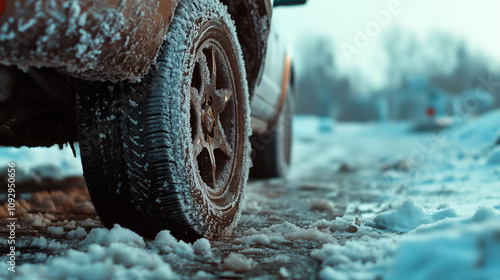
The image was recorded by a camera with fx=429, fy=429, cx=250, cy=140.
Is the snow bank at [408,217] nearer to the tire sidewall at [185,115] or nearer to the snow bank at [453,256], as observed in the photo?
the tire sidewall at [185,115]

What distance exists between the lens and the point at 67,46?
1051 mm

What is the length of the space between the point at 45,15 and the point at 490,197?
7.61ft

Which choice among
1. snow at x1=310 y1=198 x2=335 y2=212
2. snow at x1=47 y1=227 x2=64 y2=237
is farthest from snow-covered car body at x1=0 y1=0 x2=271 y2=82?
snow at x1=310 y1=198 x2=335 y2=212

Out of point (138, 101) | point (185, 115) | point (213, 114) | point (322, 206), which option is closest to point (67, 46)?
point (138, 101)

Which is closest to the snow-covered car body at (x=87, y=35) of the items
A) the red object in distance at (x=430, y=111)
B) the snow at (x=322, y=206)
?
the snow at (x=322, y=206)

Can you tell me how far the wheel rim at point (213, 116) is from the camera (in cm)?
160

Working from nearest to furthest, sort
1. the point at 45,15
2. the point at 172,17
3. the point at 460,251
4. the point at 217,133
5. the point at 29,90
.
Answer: the point at 460,251, the point at 45,15, the point at 172,17, the point at 29,90, the point at 217,133

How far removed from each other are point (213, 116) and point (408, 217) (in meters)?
0.90

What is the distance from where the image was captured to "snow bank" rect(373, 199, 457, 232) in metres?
1.73

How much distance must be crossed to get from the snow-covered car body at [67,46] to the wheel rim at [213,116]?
Answer: 1.07 feet

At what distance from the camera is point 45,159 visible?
205 inches

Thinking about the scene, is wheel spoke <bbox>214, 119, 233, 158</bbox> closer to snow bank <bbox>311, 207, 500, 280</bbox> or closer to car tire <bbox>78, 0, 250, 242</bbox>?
car tire <bbox>78, 0, 250, 242</bbox>

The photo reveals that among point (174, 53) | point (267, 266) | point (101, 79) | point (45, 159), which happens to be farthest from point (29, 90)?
point (45, 159)

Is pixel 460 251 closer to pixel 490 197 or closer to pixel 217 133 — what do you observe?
pixel 217 133
